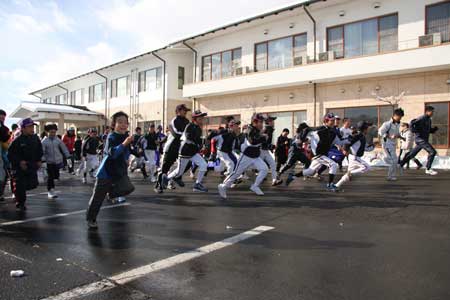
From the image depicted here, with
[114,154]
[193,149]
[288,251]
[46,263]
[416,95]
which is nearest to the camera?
[46,263]

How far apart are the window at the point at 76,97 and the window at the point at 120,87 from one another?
275 inches

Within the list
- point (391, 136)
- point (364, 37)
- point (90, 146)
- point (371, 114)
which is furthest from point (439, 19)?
point (90, 146)

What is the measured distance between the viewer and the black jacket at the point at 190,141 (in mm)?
8586

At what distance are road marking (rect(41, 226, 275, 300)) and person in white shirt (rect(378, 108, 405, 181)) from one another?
7310mm

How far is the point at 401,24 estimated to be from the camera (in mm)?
17438

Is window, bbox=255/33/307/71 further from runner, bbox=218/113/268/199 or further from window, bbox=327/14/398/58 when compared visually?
runner, bbox=218/113/268/199

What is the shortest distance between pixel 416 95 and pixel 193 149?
12.9 metres

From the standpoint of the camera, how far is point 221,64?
84.2ft

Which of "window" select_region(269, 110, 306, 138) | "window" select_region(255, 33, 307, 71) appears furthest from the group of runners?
"window" select_region(255, 33, 307, 71)

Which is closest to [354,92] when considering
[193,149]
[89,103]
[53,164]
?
[193,149]

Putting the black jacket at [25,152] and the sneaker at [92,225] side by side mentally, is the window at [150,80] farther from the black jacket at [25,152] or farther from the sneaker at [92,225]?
the sneaker at [92,225]

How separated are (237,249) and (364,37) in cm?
1735

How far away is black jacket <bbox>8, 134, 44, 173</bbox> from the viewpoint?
6.82m

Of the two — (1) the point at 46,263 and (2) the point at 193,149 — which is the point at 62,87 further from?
(1) the point at 46,263
